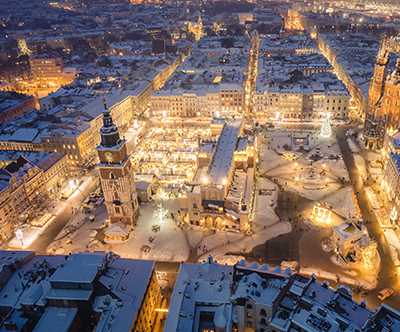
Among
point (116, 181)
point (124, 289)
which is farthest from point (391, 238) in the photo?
point (116, 181)

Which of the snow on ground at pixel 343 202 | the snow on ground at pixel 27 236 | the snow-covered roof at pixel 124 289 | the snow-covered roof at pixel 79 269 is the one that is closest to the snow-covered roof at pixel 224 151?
the snow on ground at pixel 343 202

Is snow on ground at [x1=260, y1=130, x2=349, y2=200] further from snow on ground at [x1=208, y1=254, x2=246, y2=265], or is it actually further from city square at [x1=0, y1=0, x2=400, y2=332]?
snow on ground at [x1=208, y1=254, x2=246, y2=265]

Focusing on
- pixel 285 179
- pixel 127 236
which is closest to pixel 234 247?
pixel 127 236

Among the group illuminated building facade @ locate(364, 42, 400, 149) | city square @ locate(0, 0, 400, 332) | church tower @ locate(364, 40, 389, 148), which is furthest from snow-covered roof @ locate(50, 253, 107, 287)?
illuminated building facade @ locate(364, 42, 400, 149)

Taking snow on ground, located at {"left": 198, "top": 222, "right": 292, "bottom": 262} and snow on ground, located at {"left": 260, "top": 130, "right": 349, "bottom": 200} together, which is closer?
snow on ground, located at {"left": 198, "top": 222, "right": 292, "bottom": 262}

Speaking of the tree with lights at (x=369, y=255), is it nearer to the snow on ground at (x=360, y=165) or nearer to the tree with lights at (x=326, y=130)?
the snow on ground at (x=360, y=165)

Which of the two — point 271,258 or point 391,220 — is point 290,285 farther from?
point 391,220
